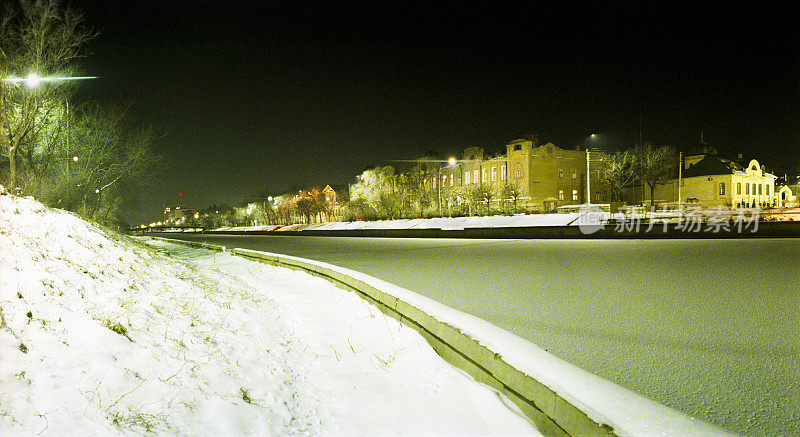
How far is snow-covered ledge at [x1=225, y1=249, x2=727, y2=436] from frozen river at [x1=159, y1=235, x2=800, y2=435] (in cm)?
68

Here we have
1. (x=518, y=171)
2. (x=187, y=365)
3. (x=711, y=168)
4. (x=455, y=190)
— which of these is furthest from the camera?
(x=455, y=190)

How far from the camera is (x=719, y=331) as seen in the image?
185 inches

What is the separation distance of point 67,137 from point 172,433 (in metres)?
26.4

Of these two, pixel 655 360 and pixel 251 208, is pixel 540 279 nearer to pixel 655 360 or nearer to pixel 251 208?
pixel 655 360

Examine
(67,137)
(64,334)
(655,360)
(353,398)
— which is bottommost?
(353,398)

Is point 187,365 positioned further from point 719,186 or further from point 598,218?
point 719,186

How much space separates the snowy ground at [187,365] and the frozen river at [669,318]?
1.45m

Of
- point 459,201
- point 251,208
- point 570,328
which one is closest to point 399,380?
point 570,328

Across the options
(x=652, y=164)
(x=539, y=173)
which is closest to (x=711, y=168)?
(x=652, y=164)

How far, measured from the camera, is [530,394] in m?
3.00

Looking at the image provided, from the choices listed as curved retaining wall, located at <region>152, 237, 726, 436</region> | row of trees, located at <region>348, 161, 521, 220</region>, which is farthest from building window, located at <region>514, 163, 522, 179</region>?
curved retaining wall, located at <region>152, 237, 726, 436</region>

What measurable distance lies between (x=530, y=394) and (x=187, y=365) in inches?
140

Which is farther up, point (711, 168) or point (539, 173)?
point (711, 168)

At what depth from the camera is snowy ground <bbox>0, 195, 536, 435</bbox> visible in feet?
10.3
